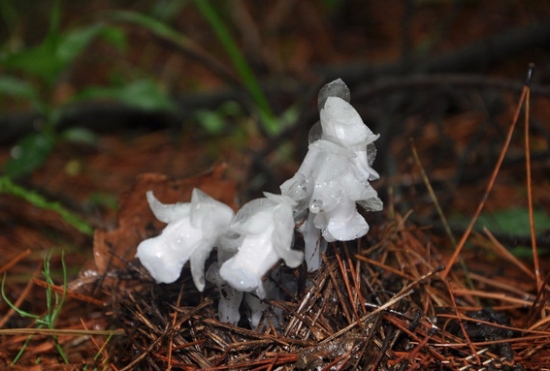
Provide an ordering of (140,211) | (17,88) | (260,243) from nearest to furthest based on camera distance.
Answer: (260,243) → (140,211) → (17,88)

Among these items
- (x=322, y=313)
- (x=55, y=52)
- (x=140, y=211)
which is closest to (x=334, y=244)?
(x=322, y=313)

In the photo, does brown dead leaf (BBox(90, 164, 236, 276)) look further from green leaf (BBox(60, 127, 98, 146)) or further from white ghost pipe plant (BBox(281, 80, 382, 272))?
green leaf (BBox(60, 127, 98, 146))

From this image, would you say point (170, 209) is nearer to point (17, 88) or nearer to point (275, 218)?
point (275, 218)

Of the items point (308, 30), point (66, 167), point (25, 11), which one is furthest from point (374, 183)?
point (25, 11)

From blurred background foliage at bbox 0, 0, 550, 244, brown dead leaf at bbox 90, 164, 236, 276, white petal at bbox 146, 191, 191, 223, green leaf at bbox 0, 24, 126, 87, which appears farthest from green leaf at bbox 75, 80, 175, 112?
white petal at bbox 146, 191, 191, 223

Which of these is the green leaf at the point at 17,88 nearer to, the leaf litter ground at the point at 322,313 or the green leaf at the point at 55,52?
the green leaf at the point at 55,52
